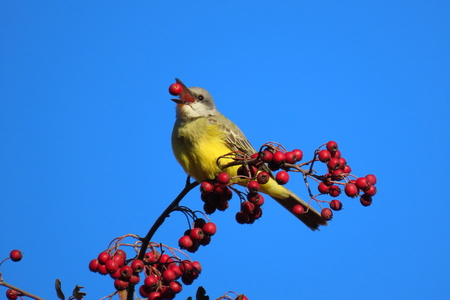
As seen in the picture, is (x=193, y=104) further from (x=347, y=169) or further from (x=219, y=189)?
(x=347, y=169)

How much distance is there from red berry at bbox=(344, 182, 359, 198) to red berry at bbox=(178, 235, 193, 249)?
1.43 m

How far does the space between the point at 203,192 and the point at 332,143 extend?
4.75 ft

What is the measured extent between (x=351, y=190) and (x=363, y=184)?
0.41 feet

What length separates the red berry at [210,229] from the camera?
14.6 ft

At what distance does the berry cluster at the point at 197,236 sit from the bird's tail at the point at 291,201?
102 inches

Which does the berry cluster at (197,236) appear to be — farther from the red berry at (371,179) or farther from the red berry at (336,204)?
the red berry at (371,179)

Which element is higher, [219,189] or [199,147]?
[199,147]

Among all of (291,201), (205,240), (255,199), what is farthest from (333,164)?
(291,201)

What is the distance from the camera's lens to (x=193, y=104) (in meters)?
7.09

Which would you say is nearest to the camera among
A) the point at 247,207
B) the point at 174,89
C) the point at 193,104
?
the point at 247,207

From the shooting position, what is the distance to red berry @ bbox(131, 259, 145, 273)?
3953 mm

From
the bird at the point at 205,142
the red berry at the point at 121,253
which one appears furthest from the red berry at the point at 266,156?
the bird at the point at 205,142

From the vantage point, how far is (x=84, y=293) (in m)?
3.80

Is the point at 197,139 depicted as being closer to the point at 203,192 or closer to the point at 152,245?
the point at 203,192
